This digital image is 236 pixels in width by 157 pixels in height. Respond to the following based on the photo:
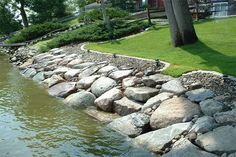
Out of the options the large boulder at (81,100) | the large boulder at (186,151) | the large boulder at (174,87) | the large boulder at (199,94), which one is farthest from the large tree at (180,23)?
the large boulder at (186,151)

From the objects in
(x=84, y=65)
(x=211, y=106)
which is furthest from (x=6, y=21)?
(x=211, y=106)

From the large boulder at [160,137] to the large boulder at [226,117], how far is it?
61 cm

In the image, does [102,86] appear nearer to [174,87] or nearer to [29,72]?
[174,87]

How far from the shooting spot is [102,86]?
13711 mm

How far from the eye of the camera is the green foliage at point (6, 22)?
163 ft

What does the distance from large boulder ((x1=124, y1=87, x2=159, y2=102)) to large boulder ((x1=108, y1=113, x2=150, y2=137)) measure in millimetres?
1001

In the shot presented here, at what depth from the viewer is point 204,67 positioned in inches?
484

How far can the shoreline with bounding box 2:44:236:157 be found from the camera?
29.1 ft

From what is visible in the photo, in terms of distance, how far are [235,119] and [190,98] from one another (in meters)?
1.83

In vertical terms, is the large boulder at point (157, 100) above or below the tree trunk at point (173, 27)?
below

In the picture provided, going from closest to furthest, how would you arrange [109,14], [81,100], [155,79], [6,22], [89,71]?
[155,79]
[81,100]
[89,71]
[109,14]
[6,22]

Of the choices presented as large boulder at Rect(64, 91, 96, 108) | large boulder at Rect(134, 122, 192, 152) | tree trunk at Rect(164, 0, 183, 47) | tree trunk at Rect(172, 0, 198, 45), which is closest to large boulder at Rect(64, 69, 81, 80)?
large boulder at Rect(64, 91, 96, 108)

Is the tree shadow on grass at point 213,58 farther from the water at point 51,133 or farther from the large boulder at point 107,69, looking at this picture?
the water at point 51,133

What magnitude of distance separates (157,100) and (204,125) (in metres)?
2.25
